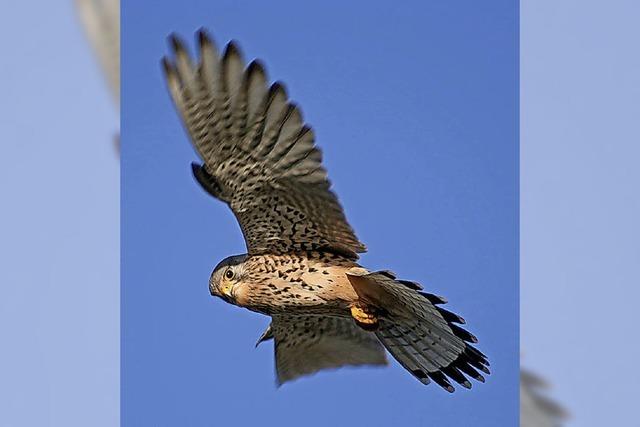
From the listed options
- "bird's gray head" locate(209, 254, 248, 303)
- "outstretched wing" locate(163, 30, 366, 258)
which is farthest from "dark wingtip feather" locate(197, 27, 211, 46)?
"bird's gray head" locate(209, 254, 248, 303)

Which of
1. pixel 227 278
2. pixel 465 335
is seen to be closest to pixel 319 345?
pixel 227 278

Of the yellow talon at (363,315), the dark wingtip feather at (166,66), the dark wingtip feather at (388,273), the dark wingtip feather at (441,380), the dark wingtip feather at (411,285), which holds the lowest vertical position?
the dark wingtip feather at (441,380)

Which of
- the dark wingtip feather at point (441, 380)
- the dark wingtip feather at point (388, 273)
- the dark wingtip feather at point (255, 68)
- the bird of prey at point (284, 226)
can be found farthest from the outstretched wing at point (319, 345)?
the dark wingtip feather at point (255, 68)

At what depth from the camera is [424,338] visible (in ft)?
11.5

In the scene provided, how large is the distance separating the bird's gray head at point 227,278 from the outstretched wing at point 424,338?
377 millimetres

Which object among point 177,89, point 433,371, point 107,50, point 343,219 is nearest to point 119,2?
point 107,50

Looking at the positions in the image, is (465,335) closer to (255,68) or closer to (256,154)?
(256,154)

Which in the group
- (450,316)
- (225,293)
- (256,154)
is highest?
(256,154)

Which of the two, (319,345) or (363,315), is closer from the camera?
(363,315)

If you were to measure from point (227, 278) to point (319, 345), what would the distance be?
0.55 m

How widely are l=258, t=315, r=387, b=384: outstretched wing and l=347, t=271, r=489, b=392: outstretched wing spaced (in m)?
0.36

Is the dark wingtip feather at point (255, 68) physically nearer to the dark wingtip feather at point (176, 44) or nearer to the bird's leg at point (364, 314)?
the dark wingtip feather at point (176, 44)

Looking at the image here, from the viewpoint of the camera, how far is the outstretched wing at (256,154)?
10.9 ft

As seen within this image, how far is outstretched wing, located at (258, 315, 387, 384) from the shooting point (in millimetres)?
3924
